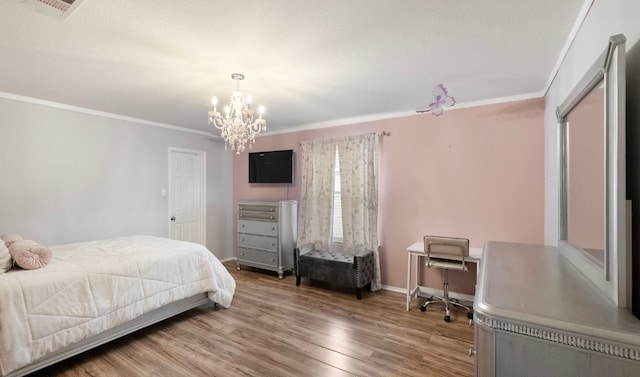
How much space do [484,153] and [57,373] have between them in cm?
450

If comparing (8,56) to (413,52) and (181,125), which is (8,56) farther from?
(413,52)

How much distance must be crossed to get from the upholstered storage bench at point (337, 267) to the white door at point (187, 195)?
83.7 inches

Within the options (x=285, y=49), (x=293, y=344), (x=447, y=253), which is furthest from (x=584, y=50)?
(x=293, y=344)

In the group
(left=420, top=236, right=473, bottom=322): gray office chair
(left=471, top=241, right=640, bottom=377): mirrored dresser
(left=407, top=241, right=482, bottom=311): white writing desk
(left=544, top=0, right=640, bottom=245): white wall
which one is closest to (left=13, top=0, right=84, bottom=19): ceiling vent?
(left=471, top=241, right=640, bottom=377): mirrored dresser

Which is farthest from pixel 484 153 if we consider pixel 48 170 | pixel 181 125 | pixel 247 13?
pixel 48 170

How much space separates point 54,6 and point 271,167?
3.43 m

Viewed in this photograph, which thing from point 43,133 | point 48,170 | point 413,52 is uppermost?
point 413,52

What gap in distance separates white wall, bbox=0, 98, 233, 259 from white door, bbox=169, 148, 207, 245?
Result: 0.47 feet

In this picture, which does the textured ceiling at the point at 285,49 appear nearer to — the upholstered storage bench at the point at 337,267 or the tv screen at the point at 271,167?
the tv screen at the point at 271,167

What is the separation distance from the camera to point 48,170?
3.35m

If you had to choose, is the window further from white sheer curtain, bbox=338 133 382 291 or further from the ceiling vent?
the ceiling vent

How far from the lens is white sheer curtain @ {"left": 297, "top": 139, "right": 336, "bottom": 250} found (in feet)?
13.7

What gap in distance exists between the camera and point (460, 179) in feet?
11.1

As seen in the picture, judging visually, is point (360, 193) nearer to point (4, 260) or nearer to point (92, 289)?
point (92, 289)
